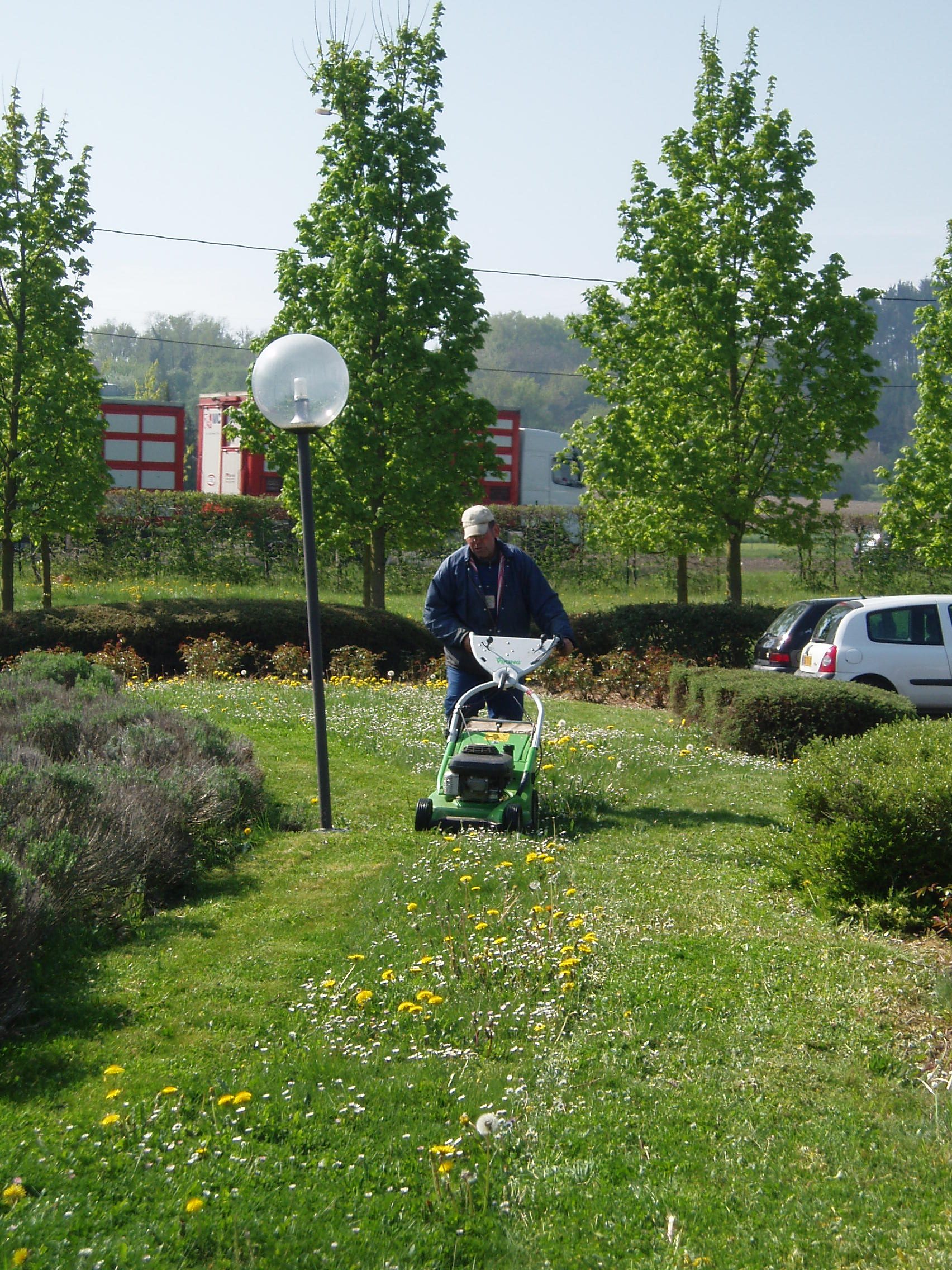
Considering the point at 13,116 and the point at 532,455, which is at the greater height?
the point at 13,116

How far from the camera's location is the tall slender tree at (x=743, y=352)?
63.5ft

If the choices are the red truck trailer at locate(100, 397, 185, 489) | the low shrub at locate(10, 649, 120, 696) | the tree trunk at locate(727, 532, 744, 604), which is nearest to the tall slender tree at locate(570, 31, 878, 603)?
the tree trunk at locate(727, 532, 744, 604)

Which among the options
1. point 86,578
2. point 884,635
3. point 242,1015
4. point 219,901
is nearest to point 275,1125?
point 242,1015

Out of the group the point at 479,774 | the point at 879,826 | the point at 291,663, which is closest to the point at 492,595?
the point at 479,774

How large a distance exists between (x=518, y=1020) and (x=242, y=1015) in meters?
0.98

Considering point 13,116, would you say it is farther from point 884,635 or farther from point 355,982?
point 355,982

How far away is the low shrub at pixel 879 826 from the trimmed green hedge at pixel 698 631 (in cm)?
1058

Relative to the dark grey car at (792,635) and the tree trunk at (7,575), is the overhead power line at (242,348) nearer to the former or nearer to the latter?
the tree trunk at (7,575)

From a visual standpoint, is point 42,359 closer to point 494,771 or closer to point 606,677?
point 606,677

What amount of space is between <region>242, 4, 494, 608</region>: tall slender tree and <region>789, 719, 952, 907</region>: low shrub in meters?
12.9

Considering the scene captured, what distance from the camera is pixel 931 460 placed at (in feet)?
68.9

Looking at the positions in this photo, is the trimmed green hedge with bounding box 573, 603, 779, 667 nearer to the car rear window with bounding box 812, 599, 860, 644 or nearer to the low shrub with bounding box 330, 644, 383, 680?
the car rear window with bounding box 812, 599, 860, 644

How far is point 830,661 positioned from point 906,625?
3.26ft

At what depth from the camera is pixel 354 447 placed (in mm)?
18438
